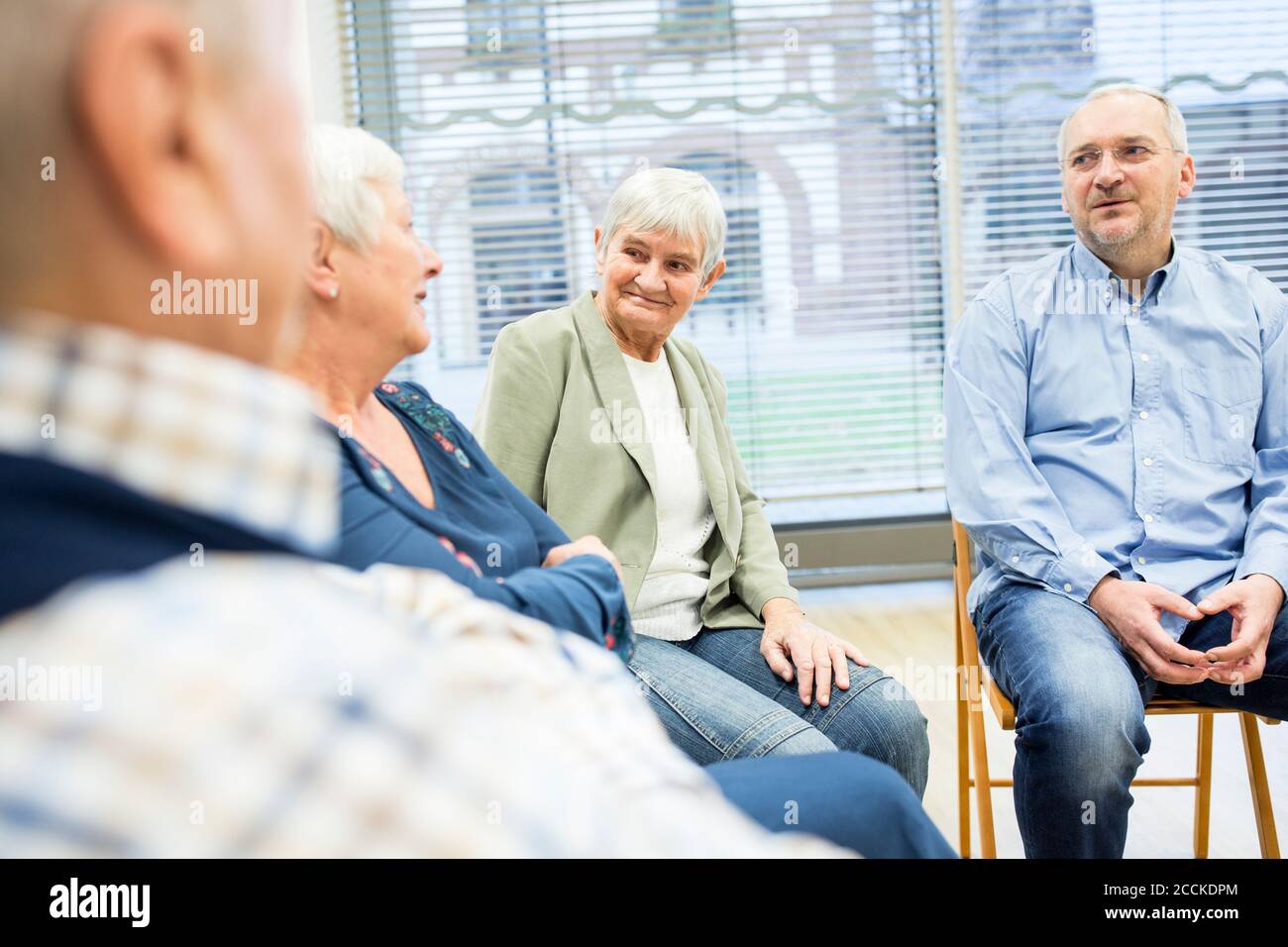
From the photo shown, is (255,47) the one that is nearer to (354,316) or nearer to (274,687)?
(274,687)

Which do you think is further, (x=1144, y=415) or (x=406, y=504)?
(x=1144, y=415)

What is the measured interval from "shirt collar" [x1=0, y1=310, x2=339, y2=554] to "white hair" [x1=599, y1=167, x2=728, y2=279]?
112cm

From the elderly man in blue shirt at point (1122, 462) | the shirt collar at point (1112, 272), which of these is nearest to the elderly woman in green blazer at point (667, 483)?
the elderly man in blue shirt at point (1122, 462)

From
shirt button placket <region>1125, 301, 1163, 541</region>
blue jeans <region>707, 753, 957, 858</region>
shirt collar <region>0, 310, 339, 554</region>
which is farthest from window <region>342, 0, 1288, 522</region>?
shirt collar <region>0, 310, 339, 554</region>

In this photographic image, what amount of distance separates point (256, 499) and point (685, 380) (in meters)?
1.21

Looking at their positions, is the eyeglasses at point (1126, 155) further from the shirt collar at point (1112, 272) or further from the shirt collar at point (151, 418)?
the shirt collar at point (151, 418)

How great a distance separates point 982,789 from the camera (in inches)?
65.9

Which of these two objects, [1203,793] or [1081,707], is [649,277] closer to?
[1081,707]

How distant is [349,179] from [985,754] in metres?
1.31

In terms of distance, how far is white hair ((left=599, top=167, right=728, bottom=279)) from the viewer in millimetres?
1559

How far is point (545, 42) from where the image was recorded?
12.0ft

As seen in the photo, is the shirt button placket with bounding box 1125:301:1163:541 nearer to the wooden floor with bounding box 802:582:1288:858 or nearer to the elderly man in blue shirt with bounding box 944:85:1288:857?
the elderly man in blue shirt with bounding box 944:85:1288:857

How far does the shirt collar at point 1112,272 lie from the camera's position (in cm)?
179

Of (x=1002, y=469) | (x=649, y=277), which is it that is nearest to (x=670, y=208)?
(x=649, y=277)
